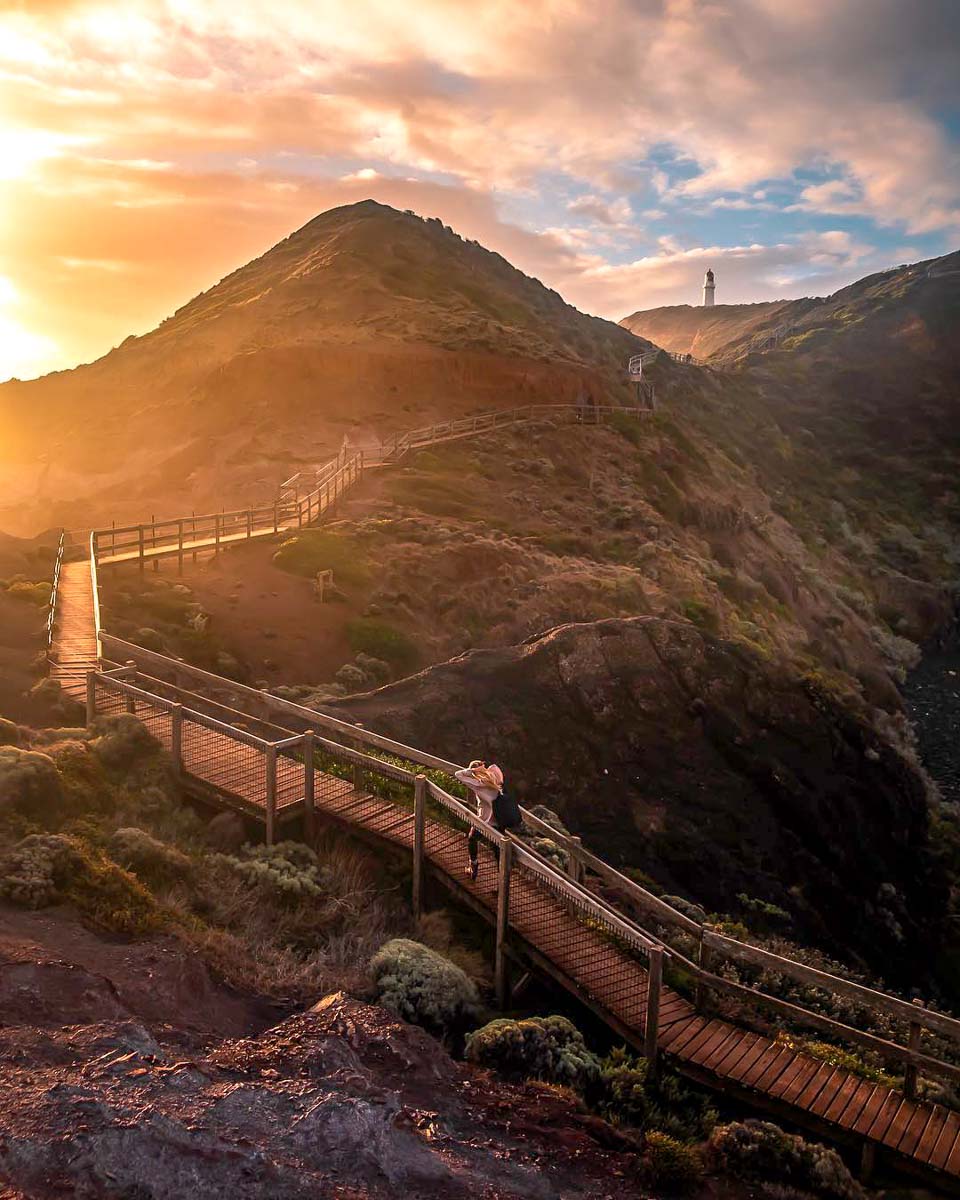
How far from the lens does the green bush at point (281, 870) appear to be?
389 inches

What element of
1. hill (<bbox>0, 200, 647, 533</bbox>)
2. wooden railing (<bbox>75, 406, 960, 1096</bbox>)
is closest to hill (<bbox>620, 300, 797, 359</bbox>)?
Answer: hill (<bbox>0, 200, 647, 533</bbox>)

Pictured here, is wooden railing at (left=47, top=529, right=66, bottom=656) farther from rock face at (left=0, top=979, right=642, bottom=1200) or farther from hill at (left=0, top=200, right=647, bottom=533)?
hill at (left=0, top=200, right=647, bottom=533)

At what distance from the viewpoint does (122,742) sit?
12.1 meters

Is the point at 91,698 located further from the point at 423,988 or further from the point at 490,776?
the point at 423,988

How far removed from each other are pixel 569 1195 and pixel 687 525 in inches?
1573

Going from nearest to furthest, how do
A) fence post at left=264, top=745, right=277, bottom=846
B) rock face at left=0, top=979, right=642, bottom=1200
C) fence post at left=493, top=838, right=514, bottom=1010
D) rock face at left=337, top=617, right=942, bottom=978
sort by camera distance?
1. rock face at left=0, top=979, right=642, bottom=1200
2. fence post at left=493, top=838, right=514, bottom=1010
3. fence post at left=264, top=745, right=277, bottom=846
4. rock face at left=337, top=617, right=942, bottom=978

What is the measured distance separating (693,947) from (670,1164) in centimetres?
433

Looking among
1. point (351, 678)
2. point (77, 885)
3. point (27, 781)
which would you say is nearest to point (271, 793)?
point (27, 781)

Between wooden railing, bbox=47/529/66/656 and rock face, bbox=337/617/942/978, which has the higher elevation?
wooden railing, bbox=47/529/66/656

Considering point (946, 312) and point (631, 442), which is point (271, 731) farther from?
point (946, 312)

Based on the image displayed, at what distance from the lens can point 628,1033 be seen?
8.30m

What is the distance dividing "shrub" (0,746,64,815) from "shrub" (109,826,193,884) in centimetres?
94

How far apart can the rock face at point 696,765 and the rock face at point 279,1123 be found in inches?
325

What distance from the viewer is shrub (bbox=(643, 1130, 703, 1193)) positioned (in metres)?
6.39
